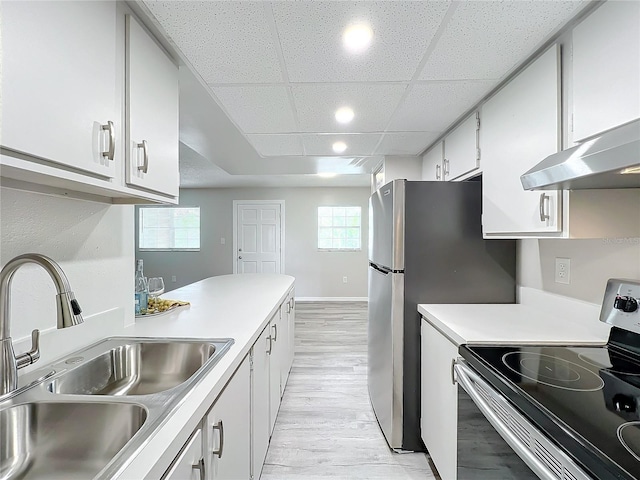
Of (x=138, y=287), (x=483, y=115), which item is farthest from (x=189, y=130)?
(x=483, y=115)

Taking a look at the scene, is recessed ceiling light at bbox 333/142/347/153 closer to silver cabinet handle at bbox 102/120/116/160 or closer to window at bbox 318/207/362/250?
silver cabinet handle at bbox 102/120/116/160

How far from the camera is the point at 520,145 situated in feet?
Result: 4.84

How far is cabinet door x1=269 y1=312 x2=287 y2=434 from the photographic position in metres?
1.94

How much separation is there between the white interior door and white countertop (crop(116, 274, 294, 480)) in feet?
11.6

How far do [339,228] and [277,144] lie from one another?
4.00 meters

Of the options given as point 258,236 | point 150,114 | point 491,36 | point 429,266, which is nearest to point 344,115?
point 491,36

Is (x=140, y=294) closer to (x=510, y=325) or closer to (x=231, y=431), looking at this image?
(x=231, y=431)

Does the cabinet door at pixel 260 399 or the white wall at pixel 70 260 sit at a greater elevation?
the white wall at pixel 70 260

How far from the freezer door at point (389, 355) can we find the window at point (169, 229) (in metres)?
5.51

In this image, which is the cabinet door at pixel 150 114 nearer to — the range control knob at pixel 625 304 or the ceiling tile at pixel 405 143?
the ceiling tile at pixel 405 143

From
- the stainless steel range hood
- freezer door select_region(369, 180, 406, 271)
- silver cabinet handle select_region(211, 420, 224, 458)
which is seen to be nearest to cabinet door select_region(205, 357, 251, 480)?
silver cabinet handle select_region(211, 420, 224, 458)

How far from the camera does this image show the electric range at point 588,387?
67 centimetres

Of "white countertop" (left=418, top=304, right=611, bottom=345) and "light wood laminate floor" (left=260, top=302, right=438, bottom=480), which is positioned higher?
"white countertop" (left=418, top=304, right=611, bottom=345)

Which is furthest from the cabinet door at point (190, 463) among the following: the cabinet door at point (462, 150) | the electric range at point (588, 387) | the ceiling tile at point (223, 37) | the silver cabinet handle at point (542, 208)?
the cabinet door at point (462, 150)
